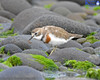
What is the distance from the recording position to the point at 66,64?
7.27m

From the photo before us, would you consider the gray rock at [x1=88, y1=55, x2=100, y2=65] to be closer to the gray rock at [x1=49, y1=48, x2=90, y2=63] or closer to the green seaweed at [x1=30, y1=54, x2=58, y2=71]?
the gray rock at [x1=49, y1=48, x2=90, y2=63]

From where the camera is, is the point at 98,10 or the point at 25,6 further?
the point at 98,10

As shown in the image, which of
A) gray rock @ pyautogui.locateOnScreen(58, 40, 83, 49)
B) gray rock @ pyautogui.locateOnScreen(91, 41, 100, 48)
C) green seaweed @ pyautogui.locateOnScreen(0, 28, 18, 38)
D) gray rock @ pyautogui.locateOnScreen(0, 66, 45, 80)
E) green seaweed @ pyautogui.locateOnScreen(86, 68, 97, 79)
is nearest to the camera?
gray rock @ pyautogui.locateOnScreen(0, 66, 45, 80)

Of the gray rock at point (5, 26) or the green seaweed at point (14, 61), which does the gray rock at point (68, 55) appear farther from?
the gray rock at point (5, 26)

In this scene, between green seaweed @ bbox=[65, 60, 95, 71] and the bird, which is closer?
green seaweed @ bbox=[65, 60, 95, 71]

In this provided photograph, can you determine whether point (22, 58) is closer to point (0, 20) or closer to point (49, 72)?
point (49, 72)

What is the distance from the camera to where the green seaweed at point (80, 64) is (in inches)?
278

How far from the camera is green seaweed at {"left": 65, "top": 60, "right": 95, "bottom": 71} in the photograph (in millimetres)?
7059

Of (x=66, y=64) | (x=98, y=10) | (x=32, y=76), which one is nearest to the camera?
(x=32, y=76)

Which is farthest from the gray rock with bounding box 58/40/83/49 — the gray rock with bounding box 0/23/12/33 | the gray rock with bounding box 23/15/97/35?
the gray rock with bounding box 0/23/12/33

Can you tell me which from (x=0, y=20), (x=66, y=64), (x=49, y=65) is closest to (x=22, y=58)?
(x=49, y=65)

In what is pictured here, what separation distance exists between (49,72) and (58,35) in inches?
66.5

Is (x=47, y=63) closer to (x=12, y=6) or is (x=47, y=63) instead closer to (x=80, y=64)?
(x=80, y=64)

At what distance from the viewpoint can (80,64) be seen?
23.4ft
